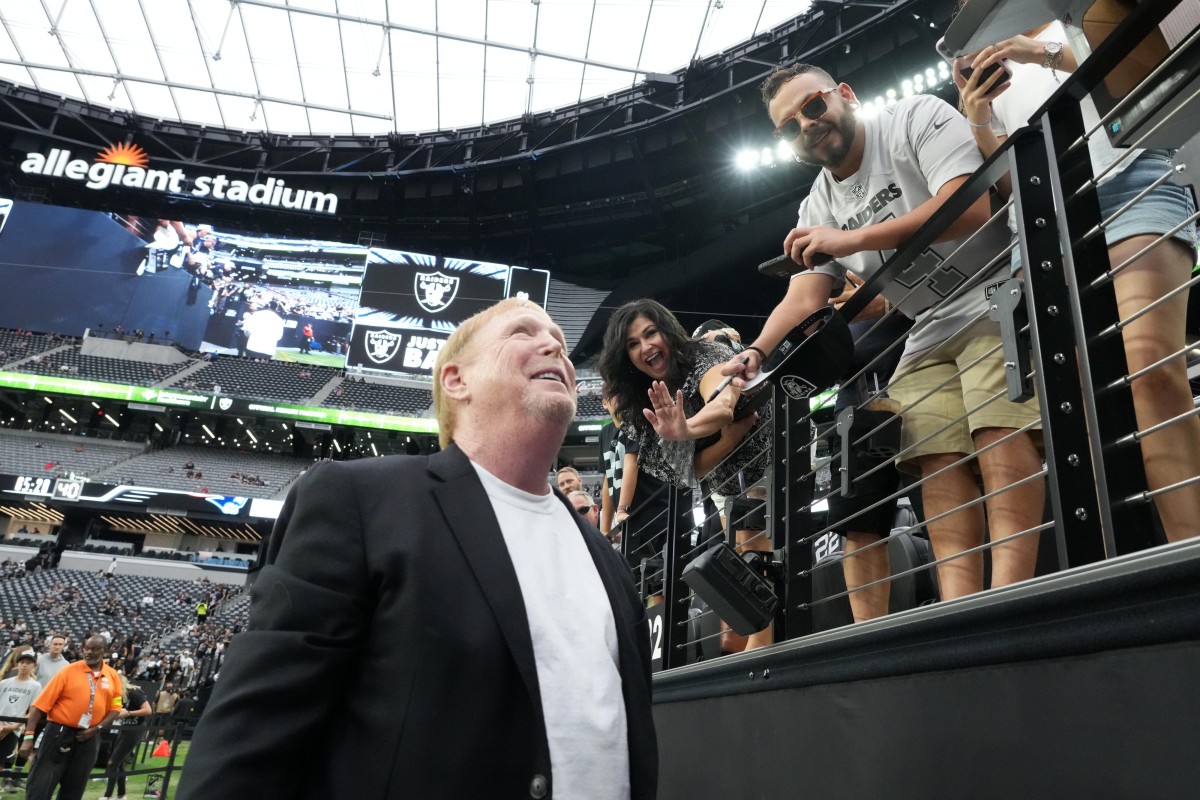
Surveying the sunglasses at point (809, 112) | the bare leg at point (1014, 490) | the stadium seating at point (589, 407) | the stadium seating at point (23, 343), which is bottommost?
the bare leg at point (1014, 490)

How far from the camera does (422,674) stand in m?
0.98

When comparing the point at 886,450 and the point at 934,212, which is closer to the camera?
the point at 934,212

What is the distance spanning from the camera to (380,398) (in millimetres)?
27719

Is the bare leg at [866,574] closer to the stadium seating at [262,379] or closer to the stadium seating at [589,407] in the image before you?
the stadium seating at [589,407]

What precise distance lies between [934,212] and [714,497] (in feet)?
5.67

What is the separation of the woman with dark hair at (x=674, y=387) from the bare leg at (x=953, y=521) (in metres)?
0.67

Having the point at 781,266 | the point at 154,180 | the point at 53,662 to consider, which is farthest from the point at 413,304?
the point at 781,266

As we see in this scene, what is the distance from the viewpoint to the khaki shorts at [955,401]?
1646 millimetres

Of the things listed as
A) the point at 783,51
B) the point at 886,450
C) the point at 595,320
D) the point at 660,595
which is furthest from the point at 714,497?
the point at 595,320

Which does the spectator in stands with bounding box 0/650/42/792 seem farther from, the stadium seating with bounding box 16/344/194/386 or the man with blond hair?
the stadium seating with bounding box 16/344/194/386

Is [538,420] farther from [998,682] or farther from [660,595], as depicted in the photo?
[660,595]

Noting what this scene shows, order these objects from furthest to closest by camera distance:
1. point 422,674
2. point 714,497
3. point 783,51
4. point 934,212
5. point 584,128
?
point 584,128
point 783,51
point 714,497
point 934,212
point 422,674

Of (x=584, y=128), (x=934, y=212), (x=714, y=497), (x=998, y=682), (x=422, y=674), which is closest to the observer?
(x=422, y=674)

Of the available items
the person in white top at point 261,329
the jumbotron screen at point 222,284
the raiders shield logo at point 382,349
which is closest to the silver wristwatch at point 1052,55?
the jumbotron screen at point 222,284
